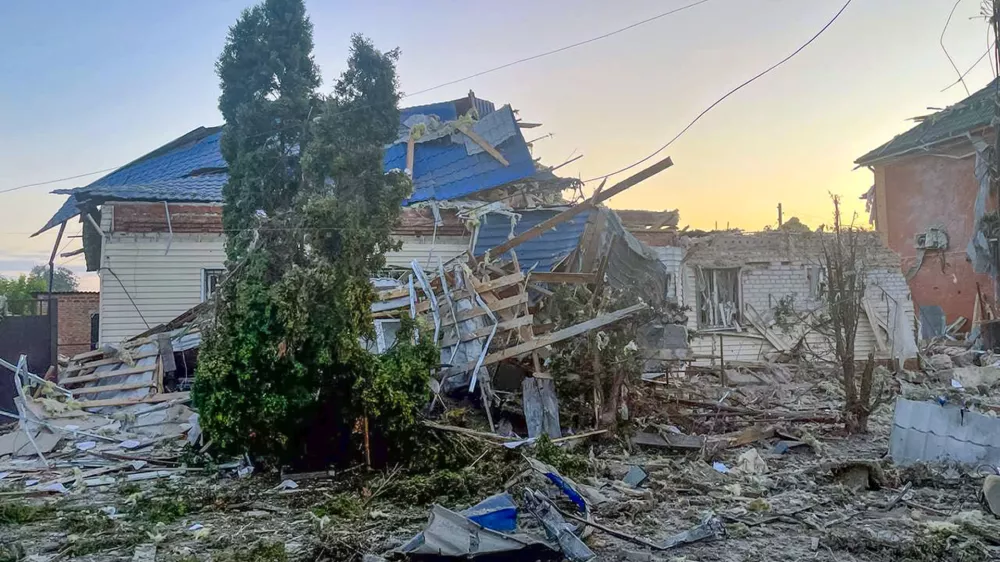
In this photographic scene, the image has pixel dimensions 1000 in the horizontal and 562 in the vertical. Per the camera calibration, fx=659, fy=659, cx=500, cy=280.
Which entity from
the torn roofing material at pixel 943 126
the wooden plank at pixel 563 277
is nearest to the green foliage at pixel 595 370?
the wooden plank at pixel 563 277

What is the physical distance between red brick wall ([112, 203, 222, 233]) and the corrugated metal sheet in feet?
39.4

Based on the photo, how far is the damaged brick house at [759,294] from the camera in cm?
1666

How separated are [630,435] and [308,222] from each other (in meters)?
4.94

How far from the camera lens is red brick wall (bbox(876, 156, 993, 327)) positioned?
1964 cm

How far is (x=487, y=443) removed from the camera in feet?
25.2

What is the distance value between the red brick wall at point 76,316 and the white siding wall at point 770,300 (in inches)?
708

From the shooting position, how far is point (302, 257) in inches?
296

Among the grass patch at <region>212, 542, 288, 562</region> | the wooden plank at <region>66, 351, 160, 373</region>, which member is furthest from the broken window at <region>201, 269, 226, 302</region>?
the grass patch at <region>212, 542, 288, 562</region>

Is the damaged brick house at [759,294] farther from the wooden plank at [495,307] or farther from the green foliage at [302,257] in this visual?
the green foliage at [302,257]

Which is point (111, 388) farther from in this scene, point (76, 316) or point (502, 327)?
point (76, 316)

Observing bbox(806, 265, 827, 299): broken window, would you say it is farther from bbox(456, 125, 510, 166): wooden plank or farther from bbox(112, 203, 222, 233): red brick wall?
bbox(112, 203, 222, 233): red brick wall

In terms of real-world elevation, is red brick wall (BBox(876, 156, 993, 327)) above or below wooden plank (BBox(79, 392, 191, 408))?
above

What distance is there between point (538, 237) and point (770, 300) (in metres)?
7.23

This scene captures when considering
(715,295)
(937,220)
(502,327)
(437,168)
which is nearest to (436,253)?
(437,168)
